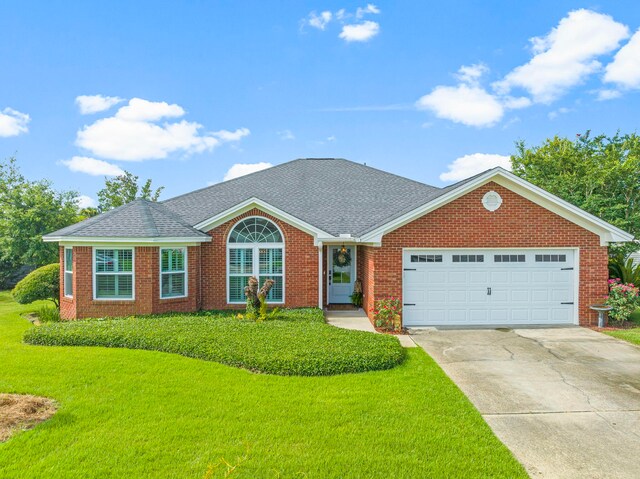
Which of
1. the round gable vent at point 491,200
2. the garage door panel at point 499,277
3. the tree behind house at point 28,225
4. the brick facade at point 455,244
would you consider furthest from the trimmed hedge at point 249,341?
the tree behind house at point 28,225

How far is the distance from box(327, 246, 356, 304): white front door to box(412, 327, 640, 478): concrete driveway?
473cm

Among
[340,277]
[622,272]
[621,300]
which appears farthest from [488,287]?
[340,277]

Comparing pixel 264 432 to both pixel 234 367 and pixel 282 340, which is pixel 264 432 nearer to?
pixel 234 367

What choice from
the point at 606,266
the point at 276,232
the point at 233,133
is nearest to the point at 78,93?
the point at 233,133

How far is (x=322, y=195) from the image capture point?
1747cm

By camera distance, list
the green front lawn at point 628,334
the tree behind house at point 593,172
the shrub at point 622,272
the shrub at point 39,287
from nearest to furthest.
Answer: the green front lawn at point 628,334 < the shrub at point 622,272 < the shrub at point 39,287 < the tree behind house at point 593,172

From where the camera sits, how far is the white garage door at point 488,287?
1215cm

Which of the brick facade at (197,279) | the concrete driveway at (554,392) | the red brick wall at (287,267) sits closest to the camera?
the concrete driveway at (554,392)

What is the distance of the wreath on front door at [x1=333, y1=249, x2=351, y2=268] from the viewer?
15.6 metres

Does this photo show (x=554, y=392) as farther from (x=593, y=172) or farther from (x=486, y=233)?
(x=593, y=172)

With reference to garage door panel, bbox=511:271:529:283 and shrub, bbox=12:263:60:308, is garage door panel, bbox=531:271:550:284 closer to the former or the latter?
garage door panel, bbox=511:271:529:283

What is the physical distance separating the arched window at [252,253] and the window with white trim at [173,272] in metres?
1.44

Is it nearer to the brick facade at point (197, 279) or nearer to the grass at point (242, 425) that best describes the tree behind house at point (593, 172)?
the brick facade at point (197, 279)

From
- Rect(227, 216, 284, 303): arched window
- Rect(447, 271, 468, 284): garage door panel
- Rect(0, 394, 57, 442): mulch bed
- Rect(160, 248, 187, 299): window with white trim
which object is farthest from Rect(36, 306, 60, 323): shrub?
Rect(447, 271, 468, 284): garage door panel
